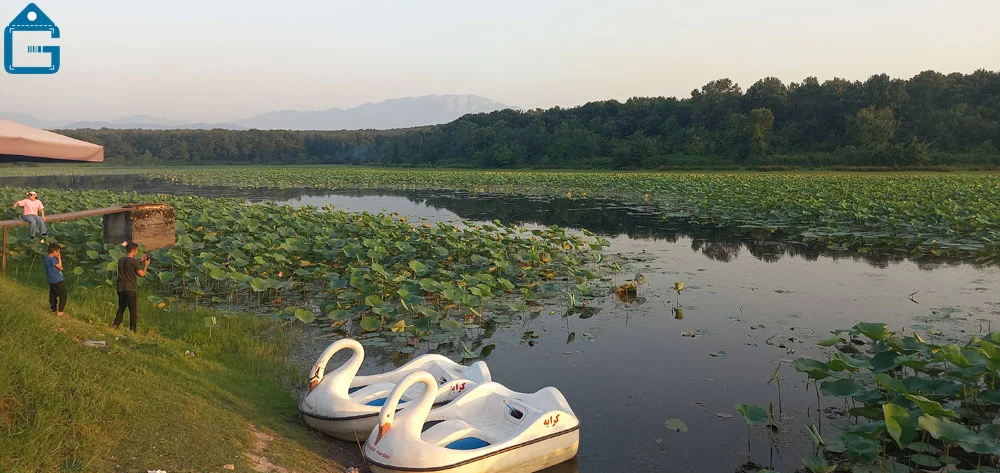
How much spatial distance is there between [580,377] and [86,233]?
389 inches

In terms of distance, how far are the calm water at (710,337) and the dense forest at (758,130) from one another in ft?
125

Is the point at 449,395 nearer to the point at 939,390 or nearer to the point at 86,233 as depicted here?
the point at 939,390

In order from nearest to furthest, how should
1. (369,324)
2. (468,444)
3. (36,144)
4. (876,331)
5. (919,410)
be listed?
(919,410), (468,444), (36,144), (876,331), (369,324)

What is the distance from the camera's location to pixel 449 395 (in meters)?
5.27

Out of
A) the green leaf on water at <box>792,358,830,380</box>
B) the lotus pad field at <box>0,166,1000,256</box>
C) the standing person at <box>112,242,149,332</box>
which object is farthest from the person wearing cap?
the lotus pad field at <box>0,166,1000,256</box>

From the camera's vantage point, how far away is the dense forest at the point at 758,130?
46.7 metres

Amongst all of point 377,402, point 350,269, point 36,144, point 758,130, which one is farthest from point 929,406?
point 758,130

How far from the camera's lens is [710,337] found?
25.3 feet

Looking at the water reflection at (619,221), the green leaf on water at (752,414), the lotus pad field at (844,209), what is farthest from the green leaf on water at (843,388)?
the lotus pad field at (844,209)

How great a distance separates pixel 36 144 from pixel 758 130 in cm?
5251

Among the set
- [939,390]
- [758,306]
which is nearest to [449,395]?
[939,390]

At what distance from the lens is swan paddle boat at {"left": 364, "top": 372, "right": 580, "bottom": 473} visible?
4125 mm

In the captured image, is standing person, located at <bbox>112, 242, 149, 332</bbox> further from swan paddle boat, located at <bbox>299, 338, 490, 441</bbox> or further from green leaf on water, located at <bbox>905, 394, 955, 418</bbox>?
green leaf on water, located at <bbox>905, 394, 955, 418</bbox>

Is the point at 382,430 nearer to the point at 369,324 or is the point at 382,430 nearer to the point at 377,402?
the point at 377,402
